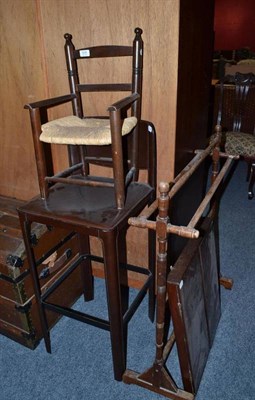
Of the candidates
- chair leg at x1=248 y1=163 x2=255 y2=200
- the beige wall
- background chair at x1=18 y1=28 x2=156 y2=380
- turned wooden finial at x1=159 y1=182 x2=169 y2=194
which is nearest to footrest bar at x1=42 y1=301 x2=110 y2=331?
background chair at x1=18 y1=28 x2=156 y2=380

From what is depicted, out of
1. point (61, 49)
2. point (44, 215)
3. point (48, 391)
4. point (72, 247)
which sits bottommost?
point (48, 391)

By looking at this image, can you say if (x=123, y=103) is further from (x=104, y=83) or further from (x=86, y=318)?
(x=86, y=318)

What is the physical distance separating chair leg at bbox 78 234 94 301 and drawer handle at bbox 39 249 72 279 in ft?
0.26

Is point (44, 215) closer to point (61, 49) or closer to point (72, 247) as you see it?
point (72, 247)

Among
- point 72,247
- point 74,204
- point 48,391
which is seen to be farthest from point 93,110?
point 48,391

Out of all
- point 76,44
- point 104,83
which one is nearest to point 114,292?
point 104,83

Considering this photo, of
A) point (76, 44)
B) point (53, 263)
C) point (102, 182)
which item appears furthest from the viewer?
point (53, 263)

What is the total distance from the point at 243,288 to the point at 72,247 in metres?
1.03

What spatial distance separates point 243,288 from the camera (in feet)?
6.45

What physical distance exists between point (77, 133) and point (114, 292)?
572 mm

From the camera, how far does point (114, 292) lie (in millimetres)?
1176

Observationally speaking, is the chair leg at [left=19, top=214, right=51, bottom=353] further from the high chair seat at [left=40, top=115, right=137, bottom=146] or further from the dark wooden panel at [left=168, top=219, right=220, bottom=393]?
the dark wooden panel at [left=168, top=219, right=220, bottom=393]

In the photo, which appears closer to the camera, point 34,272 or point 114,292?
point 114,292

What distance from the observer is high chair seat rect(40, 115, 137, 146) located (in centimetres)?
112
